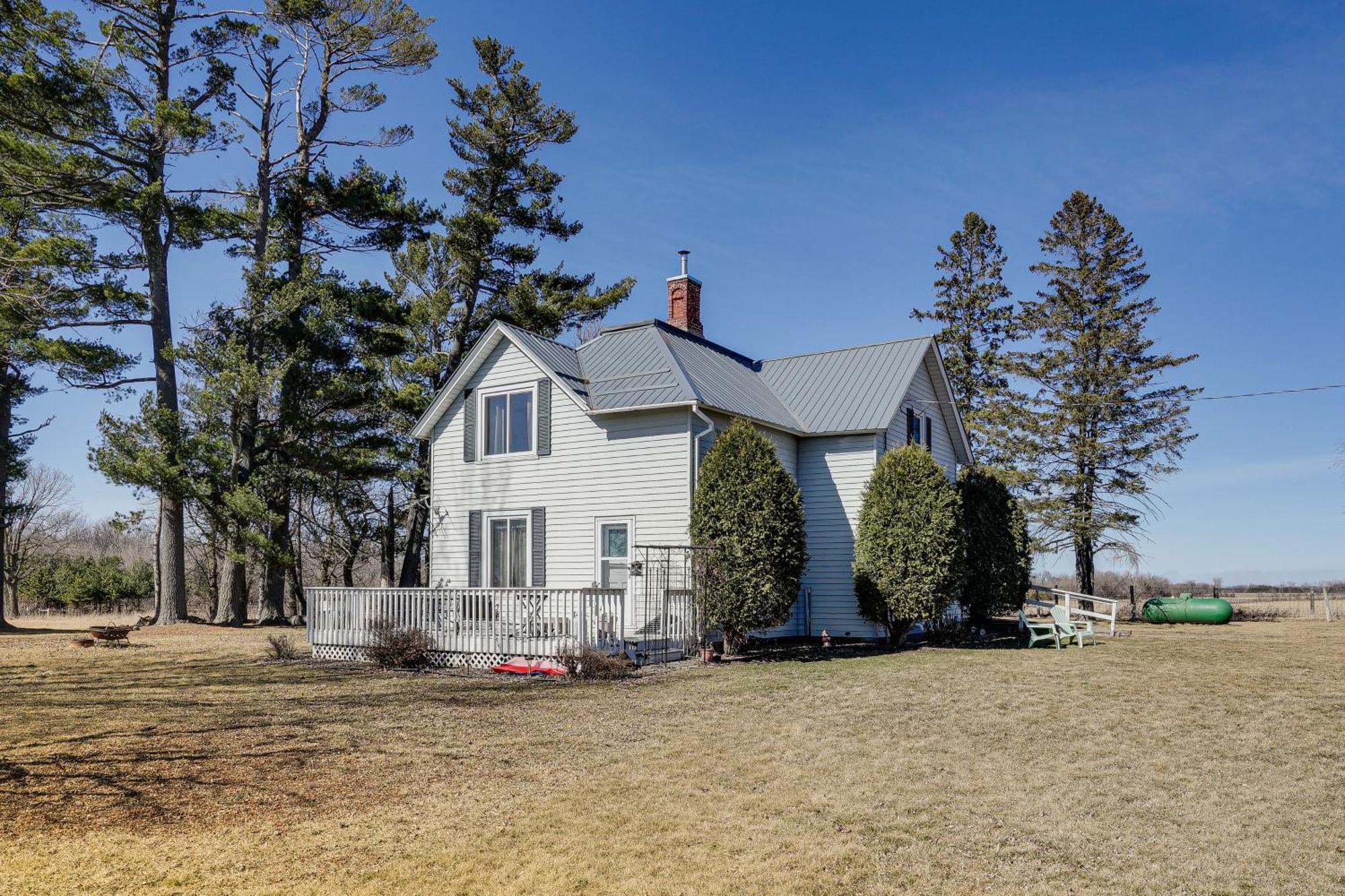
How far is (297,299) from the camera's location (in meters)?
25.2

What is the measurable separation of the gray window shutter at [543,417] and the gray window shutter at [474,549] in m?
2.17

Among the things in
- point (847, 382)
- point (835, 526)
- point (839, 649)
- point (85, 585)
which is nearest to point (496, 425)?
point (835, 526)

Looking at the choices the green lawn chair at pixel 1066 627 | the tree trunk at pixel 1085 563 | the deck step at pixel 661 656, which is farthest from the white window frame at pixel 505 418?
the tree trunk at pixel 1085 563

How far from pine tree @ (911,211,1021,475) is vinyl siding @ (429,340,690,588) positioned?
20405 millimetres

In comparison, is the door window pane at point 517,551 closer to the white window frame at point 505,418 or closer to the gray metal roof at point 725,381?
the white window frame at point 505,418

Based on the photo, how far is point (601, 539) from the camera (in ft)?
58.7

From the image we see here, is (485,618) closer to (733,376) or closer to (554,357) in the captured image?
(554,357)

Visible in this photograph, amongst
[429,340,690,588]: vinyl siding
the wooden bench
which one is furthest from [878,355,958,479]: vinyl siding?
the wooden bench

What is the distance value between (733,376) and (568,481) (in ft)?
15.7

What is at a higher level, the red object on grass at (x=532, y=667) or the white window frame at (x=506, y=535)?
the white window frame at (x=506, y=535)

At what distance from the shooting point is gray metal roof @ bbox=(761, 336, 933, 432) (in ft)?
63.7

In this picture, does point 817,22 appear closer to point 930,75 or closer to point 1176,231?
point 930,75

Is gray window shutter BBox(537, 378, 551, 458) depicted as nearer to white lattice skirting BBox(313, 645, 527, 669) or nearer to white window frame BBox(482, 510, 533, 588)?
white window frame BBox(482, 510, 533, 588)

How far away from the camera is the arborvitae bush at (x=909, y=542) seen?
1642cm
